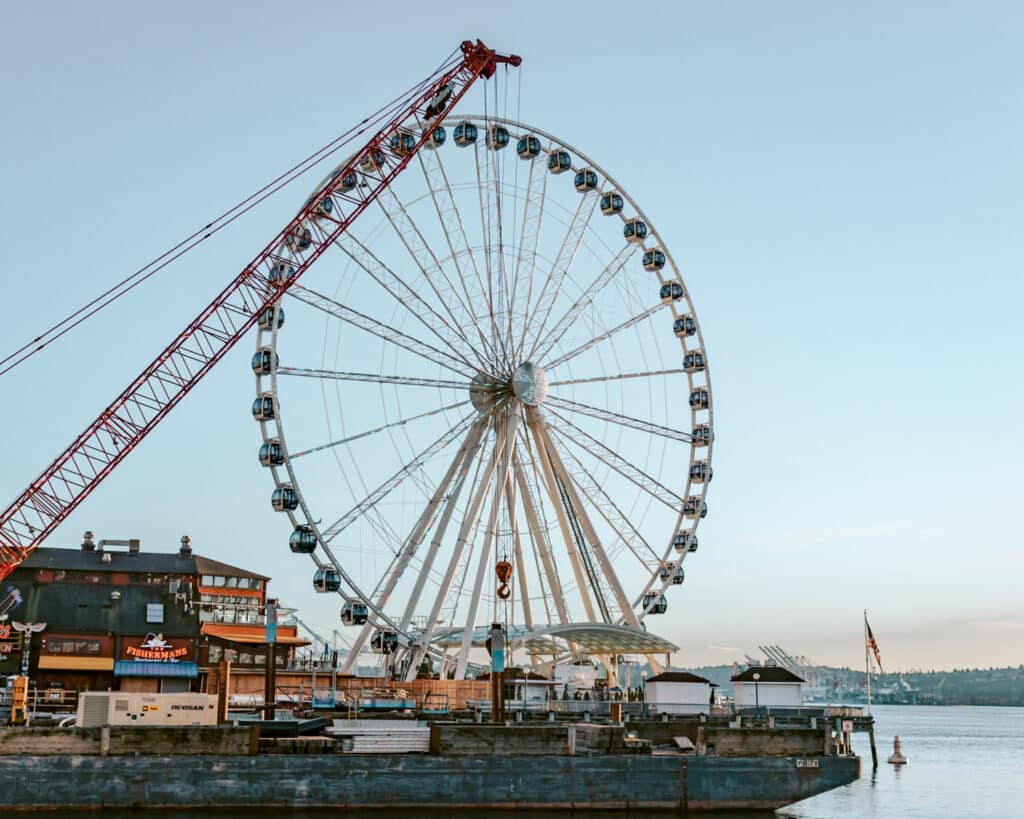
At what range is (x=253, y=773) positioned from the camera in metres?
42.8

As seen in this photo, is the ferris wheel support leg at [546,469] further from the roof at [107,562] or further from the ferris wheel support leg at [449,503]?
the roof at [107,562]

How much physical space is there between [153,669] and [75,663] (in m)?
3.52

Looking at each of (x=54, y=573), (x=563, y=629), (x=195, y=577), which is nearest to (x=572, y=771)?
(x=563, y=629)

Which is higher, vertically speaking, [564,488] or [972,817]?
[564,488]

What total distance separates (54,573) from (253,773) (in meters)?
29.0

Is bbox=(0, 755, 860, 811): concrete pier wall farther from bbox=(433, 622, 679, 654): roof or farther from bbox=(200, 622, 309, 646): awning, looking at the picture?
bbox=(200, 622, 309, 646): awning

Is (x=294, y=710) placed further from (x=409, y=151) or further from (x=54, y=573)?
(x=409, y=151)

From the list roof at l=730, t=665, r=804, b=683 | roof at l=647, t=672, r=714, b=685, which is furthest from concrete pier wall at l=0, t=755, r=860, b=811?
roof at l=730, t=665, r=804, b=683

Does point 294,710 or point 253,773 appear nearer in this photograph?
point 253,773

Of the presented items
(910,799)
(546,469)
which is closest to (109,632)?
(546,469)

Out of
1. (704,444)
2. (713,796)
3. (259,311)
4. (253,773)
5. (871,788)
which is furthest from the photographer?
(704,444)

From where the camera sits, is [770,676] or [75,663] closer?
[75,663]

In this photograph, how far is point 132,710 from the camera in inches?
1731

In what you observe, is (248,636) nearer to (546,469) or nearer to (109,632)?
(109,632)
